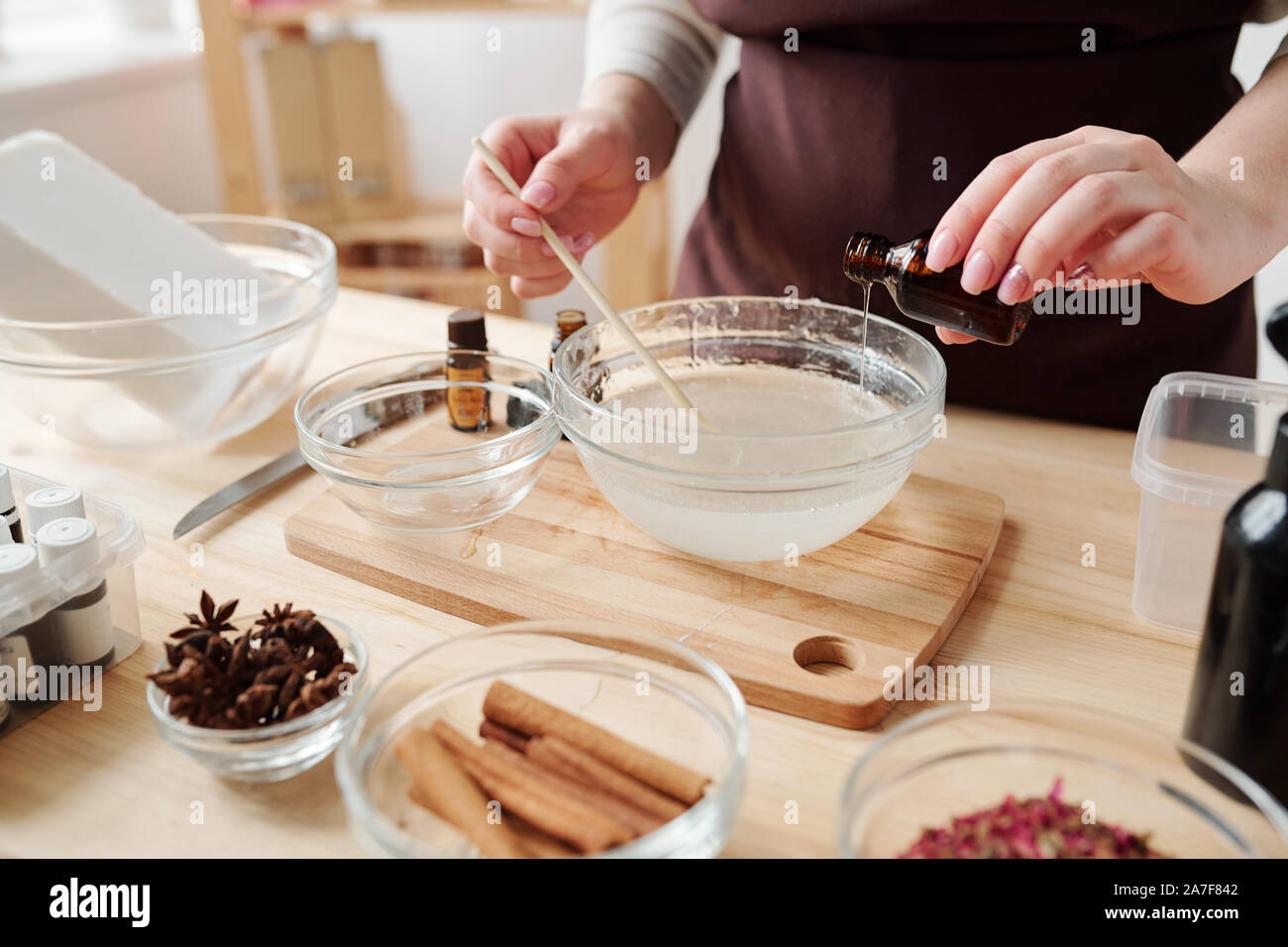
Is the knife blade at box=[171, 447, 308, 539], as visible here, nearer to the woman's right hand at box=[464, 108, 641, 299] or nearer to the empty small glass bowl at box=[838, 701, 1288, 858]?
the woman's right hand at box=[464, 108, 641, 299]

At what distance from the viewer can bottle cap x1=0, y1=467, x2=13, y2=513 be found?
94 cm

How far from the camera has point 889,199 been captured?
1435mm

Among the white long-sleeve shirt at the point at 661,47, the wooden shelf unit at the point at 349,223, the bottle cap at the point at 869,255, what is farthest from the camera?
the wooden shelf unit at the point at 349,223

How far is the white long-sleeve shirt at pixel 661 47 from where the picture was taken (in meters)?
1.56

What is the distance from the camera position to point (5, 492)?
37.3 inches

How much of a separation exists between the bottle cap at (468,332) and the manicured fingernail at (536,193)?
0.16m

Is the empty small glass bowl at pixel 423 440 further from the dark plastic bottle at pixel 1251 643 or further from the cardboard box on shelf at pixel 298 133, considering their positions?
the cardboard box on shelf at pixel 298 133

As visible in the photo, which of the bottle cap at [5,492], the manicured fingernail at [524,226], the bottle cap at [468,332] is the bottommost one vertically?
the bottle cap at [5,492]

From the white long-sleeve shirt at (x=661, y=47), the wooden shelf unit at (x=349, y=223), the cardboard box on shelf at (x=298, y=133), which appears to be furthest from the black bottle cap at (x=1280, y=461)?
the cardboard box on shelf at (x=298, y=133)

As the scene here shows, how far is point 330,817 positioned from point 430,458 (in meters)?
0.36

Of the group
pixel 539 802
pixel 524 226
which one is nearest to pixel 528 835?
pixel 539 802
